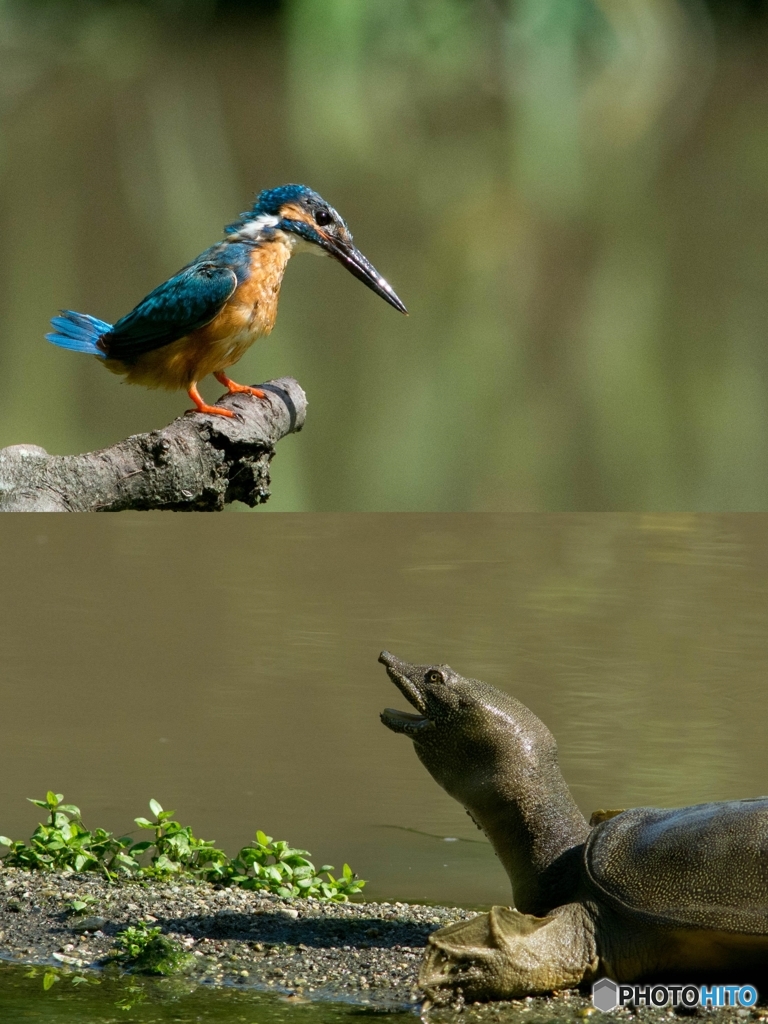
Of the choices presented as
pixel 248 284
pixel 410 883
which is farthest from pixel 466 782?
pixel 248 284

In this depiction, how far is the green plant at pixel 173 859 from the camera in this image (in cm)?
179

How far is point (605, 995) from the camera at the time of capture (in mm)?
1383

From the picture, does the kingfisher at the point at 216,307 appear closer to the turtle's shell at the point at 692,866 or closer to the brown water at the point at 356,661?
the brown water at the point at 356,661

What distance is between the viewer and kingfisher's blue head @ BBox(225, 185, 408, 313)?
6.85 feet

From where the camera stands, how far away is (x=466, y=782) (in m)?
1.53

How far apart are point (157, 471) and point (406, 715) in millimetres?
449

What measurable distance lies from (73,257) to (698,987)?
2101 millimetres

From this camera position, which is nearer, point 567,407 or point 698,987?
point 698,987

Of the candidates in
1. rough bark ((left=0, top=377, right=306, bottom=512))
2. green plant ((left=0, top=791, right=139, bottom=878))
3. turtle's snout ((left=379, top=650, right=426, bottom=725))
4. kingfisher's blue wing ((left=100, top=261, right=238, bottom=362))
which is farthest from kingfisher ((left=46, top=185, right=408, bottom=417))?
green plant ((left=0, top=791, right=139, bottom=878))

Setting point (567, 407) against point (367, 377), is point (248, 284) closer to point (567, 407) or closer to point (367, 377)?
point (367, 377)

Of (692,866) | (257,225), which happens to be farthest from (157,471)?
(692,866)

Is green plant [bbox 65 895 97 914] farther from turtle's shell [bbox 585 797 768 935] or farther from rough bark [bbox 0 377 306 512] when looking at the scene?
turtle's shell [bbox 585 797 768 935]

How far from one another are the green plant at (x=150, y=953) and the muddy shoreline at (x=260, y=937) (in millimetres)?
16

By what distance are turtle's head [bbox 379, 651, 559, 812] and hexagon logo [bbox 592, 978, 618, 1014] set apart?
0.24 m
